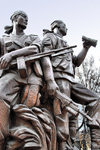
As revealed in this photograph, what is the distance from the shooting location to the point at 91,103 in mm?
4727

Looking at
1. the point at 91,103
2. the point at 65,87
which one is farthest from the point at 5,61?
the point at 91,103

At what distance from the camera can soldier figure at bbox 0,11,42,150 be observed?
3863 mm

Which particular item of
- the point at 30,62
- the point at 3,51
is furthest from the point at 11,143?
the point at 3,51

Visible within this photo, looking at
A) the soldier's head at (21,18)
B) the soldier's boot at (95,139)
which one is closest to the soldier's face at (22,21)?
the soldier's head at (21,18)

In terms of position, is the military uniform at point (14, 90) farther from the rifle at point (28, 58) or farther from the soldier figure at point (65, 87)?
the soldier figure at point (65, 87)

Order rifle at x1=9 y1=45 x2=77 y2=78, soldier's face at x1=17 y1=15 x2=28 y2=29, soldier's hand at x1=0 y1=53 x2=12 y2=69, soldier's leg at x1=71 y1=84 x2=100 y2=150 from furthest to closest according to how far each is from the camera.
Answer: soldier's face at x1=17 y1=15 x2=28 y2=29 < soldier's leg at x1=71 y1=84 x2=100 y2=150 < soldier's hand at x1=0 y1=53 x2=12 y2=69 < rifle at x1=9 y1=45 x2=77 y2=78

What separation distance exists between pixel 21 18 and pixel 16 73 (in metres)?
1.20

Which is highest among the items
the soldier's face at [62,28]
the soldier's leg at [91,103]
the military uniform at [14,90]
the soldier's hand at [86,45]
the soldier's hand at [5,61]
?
the soldier's face at [62,28]

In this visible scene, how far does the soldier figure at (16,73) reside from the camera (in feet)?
12.7

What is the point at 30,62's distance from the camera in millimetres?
4352

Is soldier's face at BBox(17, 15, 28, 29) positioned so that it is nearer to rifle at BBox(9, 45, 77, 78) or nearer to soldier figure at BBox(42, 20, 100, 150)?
soldier figure at BBox(42, 20, 100, 150)

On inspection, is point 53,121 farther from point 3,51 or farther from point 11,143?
point 3,51

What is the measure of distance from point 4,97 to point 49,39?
161cm

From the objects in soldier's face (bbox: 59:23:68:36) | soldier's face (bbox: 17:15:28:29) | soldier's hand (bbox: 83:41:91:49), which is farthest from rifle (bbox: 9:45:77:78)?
soldier's face (bbox: 17:15:28:29)
